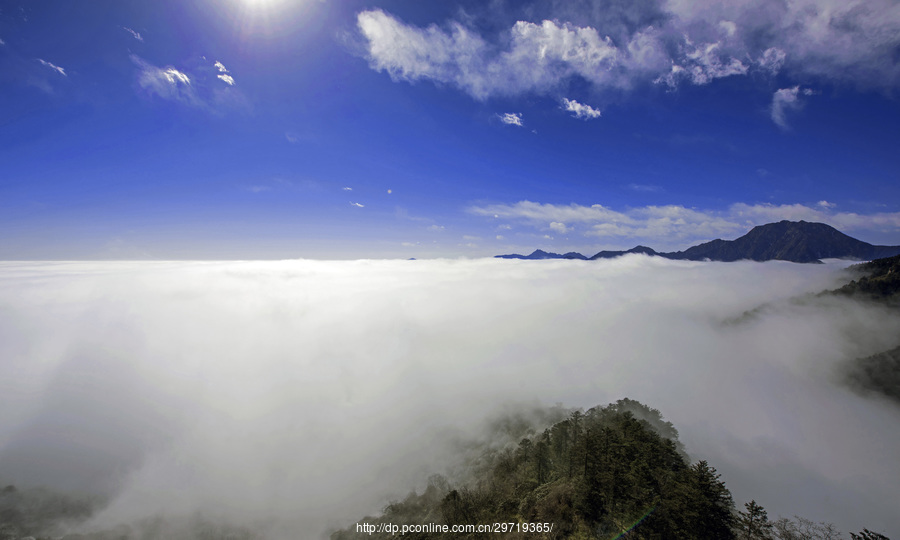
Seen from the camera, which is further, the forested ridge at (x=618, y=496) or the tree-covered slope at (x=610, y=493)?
the tree-covered slope at (x=610, y=493)

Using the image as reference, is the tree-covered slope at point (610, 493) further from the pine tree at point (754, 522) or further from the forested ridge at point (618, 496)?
the pine tree at point (754, 522)

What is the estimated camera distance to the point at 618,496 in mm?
47188

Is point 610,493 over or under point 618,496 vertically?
over

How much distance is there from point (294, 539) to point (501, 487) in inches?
3985

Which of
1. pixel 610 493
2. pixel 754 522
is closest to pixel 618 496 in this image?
pixel 610 493

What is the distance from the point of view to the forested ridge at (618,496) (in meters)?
34.7

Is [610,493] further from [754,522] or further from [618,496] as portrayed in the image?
[754,522]

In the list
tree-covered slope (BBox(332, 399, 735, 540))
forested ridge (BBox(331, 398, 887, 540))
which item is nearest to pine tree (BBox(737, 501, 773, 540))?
forested ridge (BBox(331, 398, 887, 540))

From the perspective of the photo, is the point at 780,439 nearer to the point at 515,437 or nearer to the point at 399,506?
the point at 515,437

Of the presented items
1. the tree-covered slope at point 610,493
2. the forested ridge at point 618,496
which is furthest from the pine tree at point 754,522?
the tree-covered slope at point 610,493

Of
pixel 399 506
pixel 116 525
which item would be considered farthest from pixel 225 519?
pixel 399 506

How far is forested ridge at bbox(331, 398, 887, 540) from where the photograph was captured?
114 ft

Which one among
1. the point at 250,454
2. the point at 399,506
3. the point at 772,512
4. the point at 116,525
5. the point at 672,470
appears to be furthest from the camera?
the point at 250,454

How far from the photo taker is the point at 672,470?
5059cm
